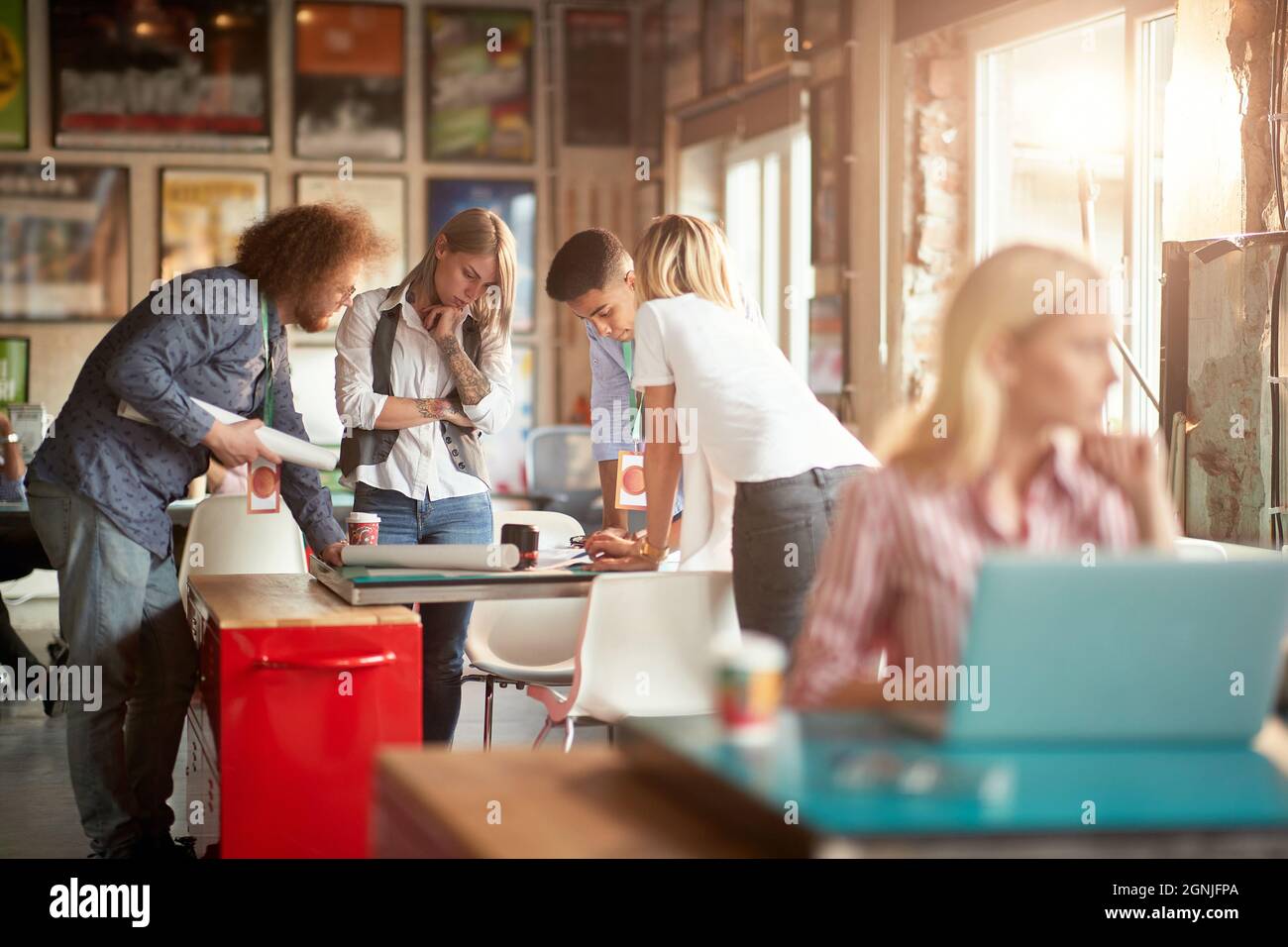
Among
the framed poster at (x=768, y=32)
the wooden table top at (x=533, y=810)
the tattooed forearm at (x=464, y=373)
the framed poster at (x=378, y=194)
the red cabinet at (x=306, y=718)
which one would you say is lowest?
the red cabinet at (x=306, y=718)

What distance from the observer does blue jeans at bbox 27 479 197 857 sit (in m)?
3.28

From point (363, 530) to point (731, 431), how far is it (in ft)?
3.16

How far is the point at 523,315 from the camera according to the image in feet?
33.2

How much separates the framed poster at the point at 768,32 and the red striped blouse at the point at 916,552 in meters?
6.08

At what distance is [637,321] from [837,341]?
407 cm

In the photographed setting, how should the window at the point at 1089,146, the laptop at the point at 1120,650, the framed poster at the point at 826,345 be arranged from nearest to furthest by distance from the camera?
the laptop at the point at 1120,650
the window at the point at 1089,146
the framed poster at the point at 826,345

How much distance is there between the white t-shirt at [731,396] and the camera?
303cm

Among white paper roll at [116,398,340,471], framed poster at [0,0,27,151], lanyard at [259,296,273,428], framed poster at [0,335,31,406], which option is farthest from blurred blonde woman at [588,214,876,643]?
framed poster at [0,0,27,151]

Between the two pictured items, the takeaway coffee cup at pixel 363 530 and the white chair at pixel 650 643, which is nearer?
the white chair at pixel 650 643

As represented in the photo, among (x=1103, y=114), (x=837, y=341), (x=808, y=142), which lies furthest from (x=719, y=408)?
(x=808, y=142)

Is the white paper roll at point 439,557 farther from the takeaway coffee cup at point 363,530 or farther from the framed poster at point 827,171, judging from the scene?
the framed poster at point 827,171

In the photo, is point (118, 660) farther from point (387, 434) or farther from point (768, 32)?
point (768, 32)

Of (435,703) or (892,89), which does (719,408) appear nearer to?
(435,703)

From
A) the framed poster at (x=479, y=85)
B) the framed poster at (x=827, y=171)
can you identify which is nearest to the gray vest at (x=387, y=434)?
the framed poster at (x=827, y=171)
